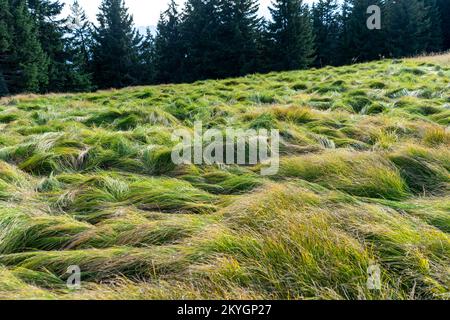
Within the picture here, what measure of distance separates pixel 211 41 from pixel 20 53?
13706 millimetres

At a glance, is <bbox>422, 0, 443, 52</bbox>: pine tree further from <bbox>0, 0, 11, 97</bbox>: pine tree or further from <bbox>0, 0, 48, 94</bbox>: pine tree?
<bbox>0, 0, 11, 97</bbox>: pine tree

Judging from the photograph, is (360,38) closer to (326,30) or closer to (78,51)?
(326,30)

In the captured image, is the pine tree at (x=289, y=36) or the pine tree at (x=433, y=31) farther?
the pine tree at (x=433, y=31)

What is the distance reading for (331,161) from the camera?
3.14 m

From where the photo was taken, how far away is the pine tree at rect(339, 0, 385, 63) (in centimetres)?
2803

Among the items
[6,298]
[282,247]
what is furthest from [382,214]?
[6,298]

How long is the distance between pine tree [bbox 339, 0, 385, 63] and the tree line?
7 centimetres

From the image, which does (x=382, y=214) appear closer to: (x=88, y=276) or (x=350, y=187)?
(x=350, y=187)

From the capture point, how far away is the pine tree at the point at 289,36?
28.2 meters

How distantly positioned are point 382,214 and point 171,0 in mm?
35764

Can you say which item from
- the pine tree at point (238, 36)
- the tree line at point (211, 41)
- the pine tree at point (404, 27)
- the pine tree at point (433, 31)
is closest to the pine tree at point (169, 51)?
the tree line at point (211, 41)

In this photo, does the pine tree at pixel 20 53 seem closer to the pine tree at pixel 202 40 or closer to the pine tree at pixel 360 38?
the pine tree at pixel 202 40

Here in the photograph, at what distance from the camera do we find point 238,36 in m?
29.0

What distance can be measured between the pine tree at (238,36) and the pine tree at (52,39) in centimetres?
1225
